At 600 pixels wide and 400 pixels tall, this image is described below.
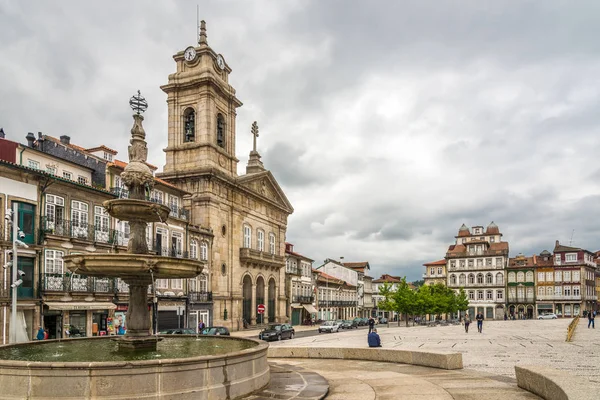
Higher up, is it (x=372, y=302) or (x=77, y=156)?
(x=77, y=156)

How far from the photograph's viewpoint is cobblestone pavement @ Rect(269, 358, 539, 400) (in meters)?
11.0

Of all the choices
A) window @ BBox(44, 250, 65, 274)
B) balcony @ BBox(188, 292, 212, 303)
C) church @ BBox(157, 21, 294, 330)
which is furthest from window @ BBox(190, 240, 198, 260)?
window @ BBox(44, 250, 65, 274)

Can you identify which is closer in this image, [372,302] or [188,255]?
[188,255]

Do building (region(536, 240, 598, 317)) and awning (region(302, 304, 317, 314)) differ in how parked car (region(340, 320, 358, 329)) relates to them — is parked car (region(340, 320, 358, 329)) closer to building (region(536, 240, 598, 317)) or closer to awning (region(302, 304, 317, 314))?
awning (region(302, 304, 317, 314))

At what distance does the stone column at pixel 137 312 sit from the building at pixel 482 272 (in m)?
96.1

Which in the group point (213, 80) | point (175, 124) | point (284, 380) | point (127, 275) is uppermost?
point (213, 80)

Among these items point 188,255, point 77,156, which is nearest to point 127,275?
point 77,156

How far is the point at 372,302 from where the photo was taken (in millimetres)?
112062

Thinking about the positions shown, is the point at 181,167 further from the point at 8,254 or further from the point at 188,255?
the point at 8,254

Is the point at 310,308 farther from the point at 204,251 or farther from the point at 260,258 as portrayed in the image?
the point at 204,251

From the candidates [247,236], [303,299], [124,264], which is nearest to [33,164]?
[124,264]

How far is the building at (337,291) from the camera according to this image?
8231cm

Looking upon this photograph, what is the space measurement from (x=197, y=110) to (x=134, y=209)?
41325 millimetres

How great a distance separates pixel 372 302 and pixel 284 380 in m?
102
